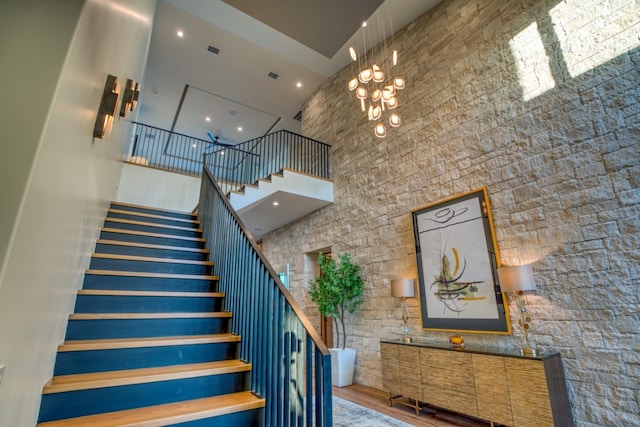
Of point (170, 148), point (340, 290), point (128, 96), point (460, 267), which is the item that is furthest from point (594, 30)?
point (170, 148)

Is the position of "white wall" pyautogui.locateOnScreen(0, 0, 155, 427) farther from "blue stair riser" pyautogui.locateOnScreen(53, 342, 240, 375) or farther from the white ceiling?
the white ceiling

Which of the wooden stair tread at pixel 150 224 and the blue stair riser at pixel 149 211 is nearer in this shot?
the wooden stair tread at pixel 150 224

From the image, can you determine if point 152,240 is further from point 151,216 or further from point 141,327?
point 141,327

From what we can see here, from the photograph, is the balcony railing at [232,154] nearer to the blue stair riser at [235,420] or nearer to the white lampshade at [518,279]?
the white lampshade at [518,279]

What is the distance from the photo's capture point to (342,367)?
491 centimetres

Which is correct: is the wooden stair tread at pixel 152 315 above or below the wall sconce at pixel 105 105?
below

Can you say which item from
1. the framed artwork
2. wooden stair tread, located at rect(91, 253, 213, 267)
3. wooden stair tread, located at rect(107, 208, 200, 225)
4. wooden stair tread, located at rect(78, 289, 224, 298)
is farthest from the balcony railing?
wooden stair tread, located at rect(78, 289, 224, 298)

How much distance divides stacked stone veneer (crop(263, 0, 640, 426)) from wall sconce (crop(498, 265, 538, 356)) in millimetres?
91

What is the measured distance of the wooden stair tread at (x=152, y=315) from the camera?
2.14m

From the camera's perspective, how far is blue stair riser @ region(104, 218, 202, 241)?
3.55 metres

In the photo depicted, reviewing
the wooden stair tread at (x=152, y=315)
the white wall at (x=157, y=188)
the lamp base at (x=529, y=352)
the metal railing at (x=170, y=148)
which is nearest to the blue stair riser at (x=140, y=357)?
the wooden stair tread at (x=152, y=315)

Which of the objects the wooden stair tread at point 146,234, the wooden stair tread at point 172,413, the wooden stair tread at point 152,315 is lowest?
the wooden stair tread at point 172,413

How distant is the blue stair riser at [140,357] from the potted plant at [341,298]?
3009 mm

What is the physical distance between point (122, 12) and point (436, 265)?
4.37m
